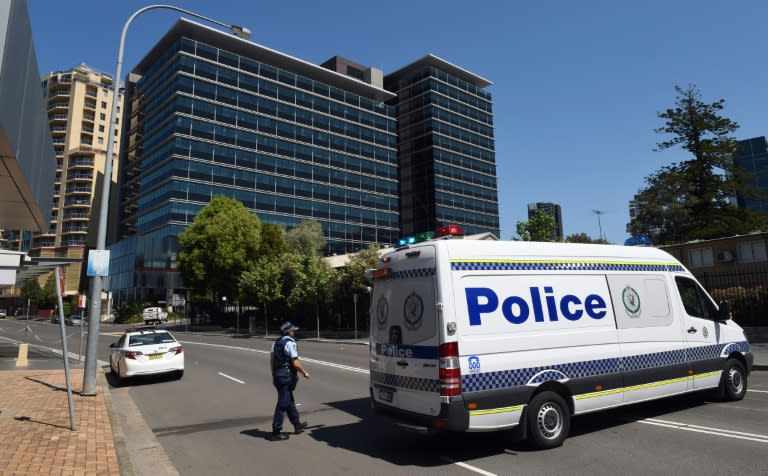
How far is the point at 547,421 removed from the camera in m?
6.47

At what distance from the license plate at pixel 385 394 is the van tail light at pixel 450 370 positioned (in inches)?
44.1

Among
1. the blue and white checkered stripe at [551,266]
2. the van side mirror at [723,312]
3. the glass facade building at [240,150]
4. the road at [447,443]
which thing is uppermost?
the glass facade building at [240,150]

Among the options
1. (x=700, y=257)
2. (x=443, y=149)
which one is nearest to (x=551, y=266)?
(x=700, y=257)

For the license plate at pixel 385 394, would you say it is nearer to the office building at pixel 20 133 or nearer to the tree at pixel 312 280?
the office building at pixel 20 133

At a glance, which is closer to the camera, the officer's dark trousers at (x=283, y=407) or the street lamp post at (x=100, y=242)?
the officer's dark trousers at (x=283, y=407)

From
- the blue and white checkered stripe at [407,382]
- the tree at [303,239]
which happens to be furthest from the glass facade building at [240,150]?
the blue and white checkered stripe at [407,382]

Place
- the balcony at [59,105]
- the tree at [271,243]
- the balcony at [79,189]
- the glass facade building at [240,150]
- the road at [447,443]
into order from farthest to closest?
the balcony at [59,105] < the balcony at [79,189] < the glass facade building at [240,150] < the tree at [271,243] < the road at [447,443]

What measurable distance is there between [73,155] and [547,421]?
111 meters

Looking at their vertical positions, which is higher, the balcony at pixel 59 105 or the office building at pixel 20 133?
the balcony at pixel 59 105

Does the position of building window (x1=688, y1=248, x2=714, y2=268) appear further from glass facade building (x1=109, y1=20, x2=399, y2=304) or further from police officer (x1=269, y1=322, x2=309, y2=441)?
glass facade building (x1=109, y1=20, x2=399, y2=304)

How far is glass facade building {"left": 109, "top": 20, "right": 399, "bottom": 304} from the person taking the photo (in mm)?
63531

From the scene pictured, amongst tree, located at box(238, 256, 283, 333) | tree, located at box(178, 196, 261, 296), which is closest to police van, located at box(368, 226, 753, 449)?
tree, located at box(238, 256, 283, 333)

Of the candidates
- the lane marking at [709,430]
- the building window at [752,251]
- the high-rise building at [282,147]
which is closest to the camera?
the lane marking at [709,430]

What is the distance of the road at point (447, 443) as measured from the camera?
578 centimetres
